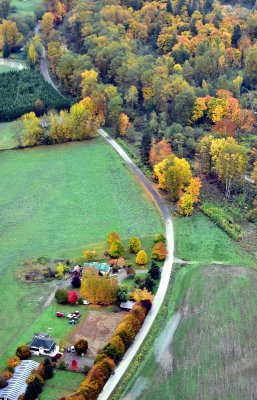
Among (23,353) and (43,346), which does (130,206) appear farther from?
(23,353)

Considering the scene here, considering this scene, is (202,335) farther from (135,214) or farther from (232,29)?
(232,29)

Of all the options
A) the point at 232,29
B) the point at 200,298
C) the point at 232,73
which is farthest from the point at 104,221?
the point at 232,29

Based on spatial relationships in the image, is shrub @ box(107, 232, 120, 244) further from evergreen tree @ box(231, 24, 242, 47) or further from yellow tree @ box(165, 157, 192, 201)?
evergreen tree @ box(231, 24, 242, 47)

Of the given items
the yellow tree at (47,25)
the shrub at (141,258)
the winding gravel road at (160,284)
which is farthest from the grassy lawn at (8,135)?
the yellow tree at (47,25)

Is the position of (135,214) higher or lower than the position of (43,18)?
lower

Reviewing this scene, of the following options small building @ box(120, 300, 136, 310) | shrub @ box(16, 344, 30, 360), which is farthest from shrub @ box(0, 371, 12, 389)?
small building @ box(120, 300, 136, 310)

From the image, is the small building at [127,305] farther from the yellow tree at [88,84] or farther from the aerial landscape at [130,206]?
the yellow tree at [88,84]

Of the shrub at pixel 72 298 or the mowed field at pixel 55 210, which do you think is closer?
the shrub at pixel 72 298
